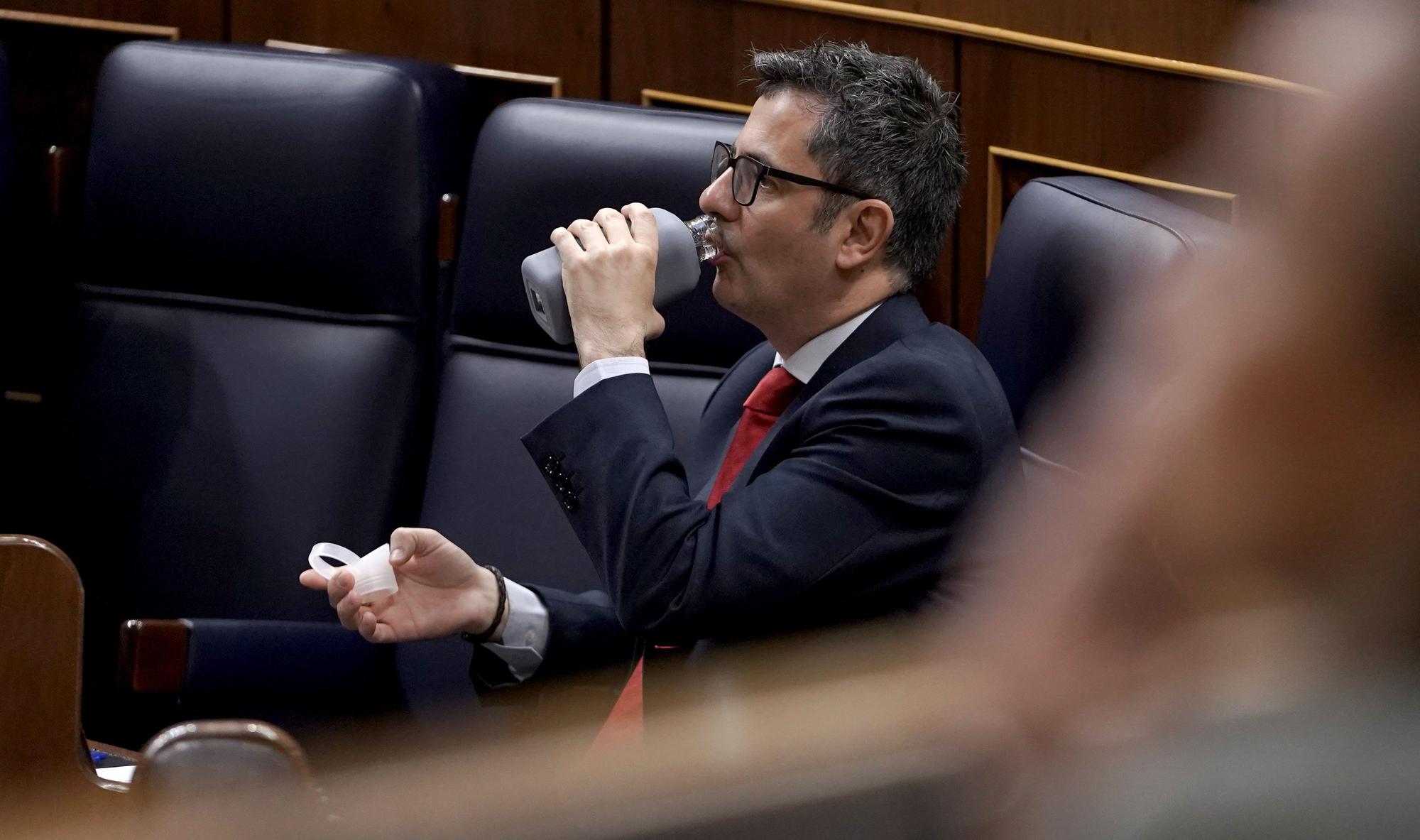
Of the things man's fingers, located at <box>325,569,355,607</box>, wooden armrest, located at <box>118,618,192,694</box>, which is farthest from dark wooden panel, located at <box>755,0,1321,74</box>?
wooden armrest, located at <box>118,618,192,694</box>

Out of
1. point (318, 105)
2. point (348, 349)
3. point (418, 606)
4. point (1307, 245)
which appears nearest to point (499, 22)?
point (318, 105)

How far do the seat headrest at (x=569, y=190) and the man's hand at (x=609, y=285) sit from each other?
378 millimetres

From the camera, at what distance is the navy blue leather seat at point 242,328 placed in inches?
73.9

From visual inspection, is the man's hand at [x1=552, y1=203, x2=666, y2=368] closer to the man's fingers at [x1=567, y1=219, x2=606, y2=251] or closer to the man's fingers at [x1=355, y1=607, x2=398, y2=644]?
the man's fingers at [x1=567, y1=219, x2=606, y2=251]

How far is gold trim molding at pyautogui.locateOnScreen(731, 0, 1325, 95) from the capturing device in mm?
1592

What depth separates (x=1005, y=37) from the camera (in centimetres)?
180

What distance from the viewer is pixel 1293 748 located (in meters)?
0.23

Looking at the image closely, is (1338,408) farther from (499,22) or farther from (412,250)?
(499,22)

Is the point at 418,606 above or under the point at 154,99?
under

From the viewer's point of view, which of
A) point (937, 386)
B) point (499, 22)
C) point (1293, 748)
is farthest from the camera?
point (499, 22)

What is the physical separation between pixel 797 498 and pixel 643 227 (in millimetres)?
302

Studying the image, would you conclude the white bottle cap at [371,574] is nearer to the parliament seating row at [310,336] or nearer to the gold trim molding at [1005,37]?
the parliament seating row at [310,336]

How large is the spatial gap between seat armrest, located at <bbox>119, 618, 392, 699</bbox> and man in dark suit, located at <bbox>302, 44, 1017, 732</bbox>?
0.21 metres

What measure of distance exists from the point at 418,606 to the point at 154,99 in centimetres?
90
